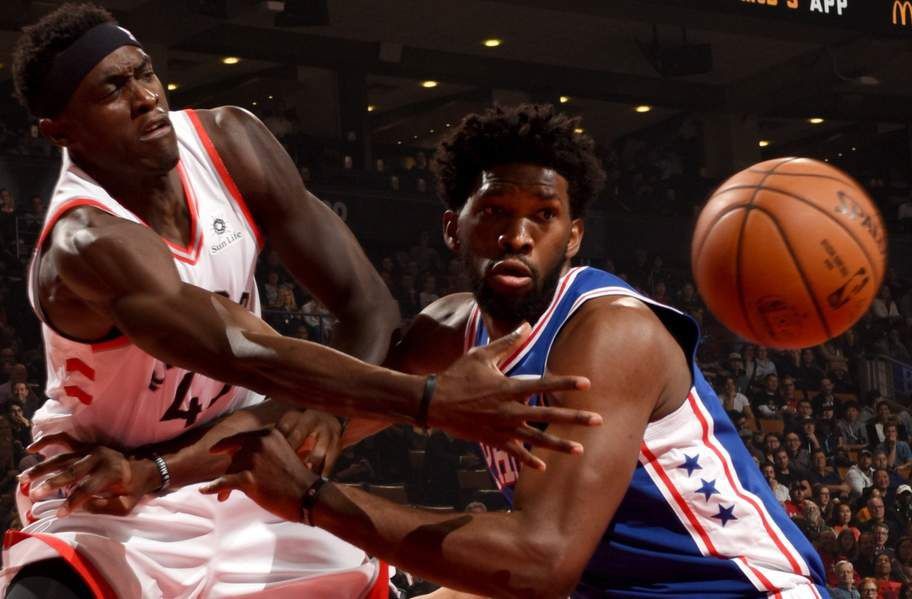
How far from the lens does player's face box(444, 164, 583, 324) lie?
2.84 meters

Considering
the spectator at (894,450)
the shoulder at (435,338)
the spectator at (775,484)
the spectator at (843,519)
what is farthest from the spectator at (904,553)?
the shoulder at (435,338)

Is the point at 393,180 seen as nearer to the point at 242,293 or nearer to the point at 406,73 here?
the point at 406,73

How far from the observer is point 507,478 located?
288 centimetres

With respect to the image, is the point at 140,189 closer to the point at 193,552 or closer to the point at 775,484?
the point at 193,552

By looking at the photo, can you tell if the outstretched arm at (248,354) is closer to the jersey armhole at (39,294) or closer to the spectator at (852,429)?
the jersey armhole at (39,294)

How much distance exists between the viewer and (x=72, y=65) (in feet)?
9.83

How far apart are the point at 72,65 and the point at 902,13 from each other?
10.6m

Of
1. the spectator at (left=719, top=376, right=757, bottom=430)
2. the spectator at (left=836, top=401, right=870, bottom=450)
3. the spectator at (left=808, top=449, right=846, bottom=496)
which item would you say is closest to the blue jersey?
the spectator at (left=808, top=449, right=846, bottom=496)

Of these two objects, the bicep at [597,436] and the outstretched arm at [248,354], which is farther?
the bicep at [597,436]

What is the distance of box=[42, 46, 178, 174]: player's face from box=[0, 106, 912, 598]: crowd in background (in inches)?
179

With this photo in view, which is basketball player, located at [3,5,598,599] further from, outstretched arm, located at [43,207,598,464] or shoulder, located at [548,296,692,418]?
shoulder, located at [548,296,692,418]

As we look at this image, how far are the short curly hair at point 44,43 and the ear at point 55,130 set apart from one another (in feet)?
0.11

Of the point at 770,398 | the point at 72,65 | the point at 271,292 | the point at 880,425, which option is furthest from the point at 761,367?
the point at 72,65

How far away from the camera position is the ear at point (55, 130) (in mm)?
3051
